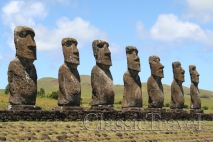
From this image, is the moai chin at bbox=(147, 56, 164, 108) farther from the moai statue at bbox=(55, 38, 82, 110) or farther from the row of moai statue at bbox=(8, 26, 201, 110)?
the moai statue at bbox=(55, 38, 82, 110)

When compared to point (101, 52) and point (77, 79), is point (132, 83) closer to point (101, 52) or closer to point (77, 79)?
point (101, 52)

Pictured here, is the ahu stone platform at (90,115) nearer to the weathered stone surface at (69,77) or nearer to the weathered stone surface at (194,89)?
the weathered stone surface at (69,77)

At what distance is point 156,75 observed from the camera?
86.3 ft

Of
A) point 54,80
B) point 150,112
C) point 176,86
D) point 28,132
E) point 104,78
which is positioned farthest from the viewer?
point 54,80

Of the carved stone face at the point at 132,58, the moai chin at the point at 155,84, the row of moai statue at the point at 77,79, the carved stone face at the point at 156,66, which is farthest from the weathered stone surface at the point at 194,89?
the carved stone face at the point at 132,58

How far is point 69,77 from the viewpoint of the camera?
20.1 m

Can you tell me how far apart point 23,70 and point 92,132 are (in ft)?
13.4

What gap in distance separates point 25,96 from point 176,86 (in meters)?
13.6

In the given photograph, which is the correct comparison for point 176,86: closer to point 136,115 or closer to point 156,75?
point 156,75

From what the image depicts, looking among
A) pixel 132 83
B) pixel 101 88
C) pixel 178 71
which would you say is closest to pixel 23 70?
pixel 101 88

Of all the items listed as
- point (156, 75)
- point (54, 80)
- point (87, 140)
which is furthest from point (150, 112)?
point (54, 80)

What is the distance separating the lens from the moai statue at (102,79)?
71.2 ft

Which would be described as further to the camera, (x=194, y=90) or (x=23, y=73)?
→ (x=194, y=90)

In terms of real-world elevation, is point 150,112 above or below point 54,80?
below
